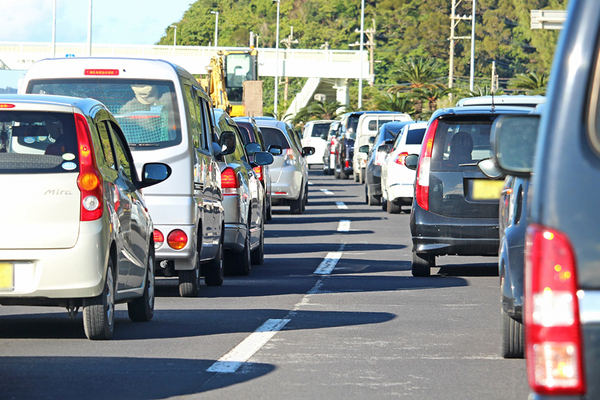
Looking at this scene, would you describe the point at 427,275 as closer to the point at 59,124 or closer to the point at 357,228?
the point at 59,124

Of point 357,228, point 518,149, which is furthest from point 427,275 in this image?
point 518,149

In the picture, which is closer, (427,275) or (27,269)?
(27,269)

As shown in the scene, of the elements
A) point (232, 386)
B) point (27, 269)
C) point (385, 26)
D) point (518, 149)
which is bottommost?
point (232, 386)

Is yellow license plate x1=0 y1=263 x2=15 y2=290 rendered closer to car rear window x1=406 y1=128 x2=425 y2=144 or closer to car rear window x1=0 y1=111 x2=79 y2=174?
car rear window x1=0 y1=111 x2=79 y2=174

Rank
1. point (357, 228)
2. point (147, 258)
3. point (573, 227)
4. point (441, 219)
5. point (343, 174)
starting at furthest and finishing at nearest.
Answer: point (343, 174), point (357, 228), point (441, 219), point (147, 258), point (573, 227)

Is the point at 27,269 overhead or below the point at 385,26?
below

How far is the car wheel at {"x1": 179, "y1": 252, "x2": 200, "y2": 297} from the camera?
11162 millimetres

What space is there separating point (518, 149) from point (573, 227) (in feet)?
3.51

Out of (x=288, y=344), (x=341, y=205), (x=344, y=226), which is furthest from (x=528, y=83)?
(x=288, y=344)

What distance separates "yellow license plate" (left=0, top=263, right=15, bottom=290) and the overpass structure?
6550cm

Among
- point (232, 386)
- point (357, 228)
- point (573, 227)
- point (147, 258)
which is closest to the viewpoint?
point (573, 227)

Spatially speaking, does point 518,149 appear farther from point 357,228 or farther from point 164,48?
point 164,48

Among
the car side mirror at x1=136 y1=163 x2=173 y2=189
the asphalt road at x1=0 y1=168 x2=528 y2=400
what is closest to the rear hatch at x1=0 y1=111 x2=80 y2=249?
the asphalt road at x1=0 y1=168 x2=528 y2=400

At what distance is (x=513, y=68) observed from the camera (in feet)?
422
